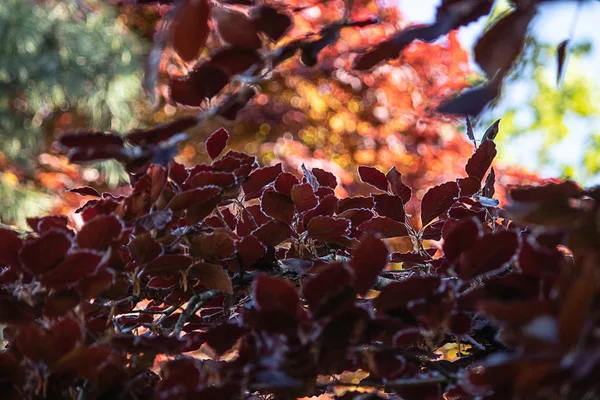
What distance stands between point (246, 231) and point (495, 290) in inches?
15.2

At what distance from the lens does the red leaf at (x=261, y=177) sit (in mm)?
839

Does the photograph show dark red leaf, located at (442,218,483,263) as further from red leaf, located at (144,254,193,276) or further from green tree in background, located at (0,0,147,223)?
green tree in background, located at (0,0,147,223)

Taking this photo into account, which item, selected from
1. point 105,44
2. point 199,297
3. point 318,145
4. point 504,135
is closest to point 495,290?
point 199,297

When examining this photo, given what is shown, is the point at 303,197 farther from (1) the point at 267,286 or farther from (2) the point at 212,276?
(1) the point at 267,286

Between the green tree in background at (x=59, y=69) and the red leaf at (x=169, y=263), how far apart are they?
592 cm

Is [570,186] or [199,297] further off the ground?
[570,186]

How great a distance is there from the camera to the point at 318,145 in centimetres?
555

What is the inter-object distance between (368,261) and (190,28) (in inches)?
9.8

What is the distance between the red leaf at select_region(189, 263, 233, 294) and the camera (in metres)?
0.66

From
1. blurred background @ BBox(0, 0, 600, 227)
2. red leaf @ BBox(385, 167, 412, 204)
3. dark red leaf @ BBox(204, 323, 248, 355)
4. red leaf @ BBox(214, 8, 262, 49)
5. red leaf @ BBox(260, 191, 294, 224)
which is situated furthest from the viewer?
blurred background @ BBox(0, 0, 600, 227)

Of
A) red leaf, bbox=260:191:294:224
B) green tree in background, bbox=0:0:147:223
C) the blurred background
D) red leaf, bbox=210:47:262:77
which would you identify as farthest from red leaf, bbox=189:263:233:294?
green tree in background, bbox=0:0:147:223

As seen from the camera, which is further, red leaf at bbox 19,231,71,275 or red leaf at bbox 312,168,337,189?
red leaf at bbox 312,168,337,189

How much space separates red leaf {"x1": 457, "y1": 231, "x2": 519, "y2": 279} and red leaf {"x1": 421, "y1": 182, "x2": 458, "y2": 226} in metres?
0.25

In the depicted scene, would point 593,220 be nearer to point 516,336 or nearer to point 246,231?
point 516,336
